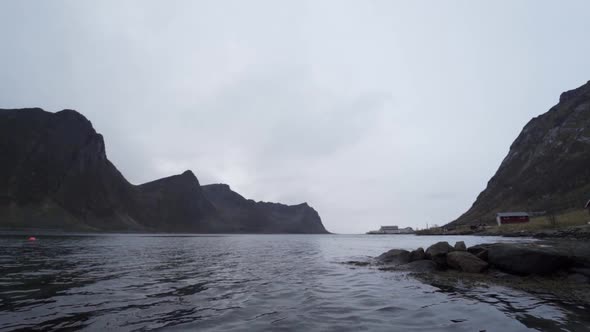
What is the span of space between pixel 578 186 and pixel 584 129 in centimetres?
6169

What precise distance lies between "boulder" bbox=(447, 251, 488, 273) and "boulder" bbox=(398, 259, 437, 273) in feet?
4.42

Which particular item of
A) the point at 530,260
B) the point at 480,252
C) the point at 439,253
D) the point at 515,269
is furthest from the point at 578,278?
the point at 439,253

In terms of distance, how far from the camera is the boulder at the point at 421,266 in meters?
25.5

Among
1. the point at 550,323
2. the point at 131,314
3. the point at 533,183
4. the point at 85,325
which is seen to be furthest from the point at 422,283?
the point at 533,183

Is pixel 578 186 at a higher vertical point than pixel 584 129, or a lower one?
lower

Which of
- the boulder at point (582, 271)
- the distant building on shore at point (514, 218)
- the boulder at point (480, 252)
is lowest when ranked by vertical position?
the boulder at point (582, 271)

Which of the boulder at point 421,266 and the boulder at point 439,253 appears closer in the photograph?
the boulder at point 421,266

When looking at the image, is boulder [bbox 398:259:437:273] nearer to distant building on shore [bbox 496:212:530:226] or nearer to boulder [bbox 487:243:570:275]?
boulder [bbox 487:243:570:275]

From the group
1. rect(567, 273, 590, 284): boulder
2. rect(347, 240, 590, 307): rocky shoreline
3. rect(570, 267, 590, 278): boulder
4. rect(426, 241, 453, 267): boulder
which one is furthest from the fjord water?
rect(426, 241, 453, 267): boulder

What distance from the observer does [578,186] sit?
158500mm

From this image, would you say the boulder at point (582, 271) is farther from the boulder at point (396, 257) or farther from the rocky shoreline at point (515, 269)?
the boulder at point (396, 257)

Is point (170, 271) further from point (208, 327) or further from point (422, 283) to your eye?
point (422, 283)

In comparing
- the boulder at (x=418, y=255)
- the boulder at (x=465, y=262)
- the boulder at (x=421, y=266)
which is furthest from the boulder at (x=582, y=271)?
the boulder at (x=418, y=255)

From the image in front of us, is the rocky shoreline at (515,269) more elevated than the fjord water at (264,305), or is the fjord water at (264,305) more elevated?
the rocky shoreline at (515,269)
